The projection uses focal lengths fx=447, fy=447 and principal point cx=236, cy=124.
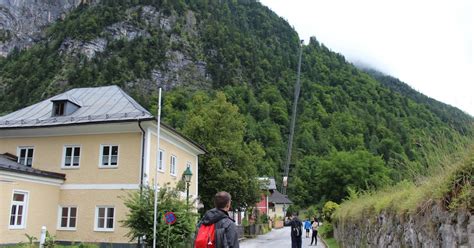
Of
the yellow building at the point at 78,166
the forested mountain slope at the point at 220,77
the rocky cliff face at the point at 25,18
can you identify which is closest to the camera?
the yellow building at the point at 78,166

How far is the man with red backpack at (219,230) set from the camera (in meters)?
5.07

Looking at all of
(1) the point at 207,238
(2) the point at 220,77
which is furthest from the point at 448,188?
(2) the point at 220,77

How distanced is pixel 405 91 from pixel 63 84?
108 metres

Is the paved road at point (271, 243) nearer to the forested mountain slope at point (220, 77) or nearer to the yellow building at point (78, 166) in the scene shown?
the yellow building at point (78, 166)

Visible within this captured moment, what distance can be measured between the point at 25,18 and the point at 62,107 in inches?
4731

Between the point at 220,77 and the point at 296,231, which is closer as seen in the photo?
the point at 296,231

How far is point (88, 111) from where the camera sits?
2323 centimetres

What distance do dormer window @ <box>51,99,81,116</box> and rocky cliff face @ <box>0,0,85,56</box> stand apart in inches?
4366

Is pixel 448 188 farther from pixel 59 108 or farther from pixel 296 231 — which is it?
pixel 59 108

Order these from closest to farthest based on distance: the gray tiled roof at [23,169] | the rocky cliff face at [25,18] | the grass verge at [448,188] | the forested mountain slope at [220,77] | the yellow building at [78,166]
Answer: the grass verge at [448,188] → the gray tiled roof at [23,169] → the yellow building at [78,166] → the forested mountain slope at [220,77] → the rocky cliff face at [25,18]

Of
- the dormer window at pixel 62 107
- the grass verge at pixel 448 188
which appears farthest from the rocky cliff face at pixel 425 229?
the dormer window at pixel 62 107

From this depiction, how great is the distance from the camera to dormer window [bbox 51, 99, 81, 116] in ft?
76.4

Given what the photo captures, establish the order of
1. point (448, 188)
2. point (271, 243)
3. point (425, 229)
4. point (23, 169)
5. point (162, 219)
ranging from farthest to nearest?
1. point (271, 243)
2. point (23, 169)
3. point (162, 219)
4. point (425, 229)
5. point (448, 188)

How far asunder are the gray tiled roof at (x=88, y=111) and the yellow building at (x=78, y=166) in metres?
0.06
